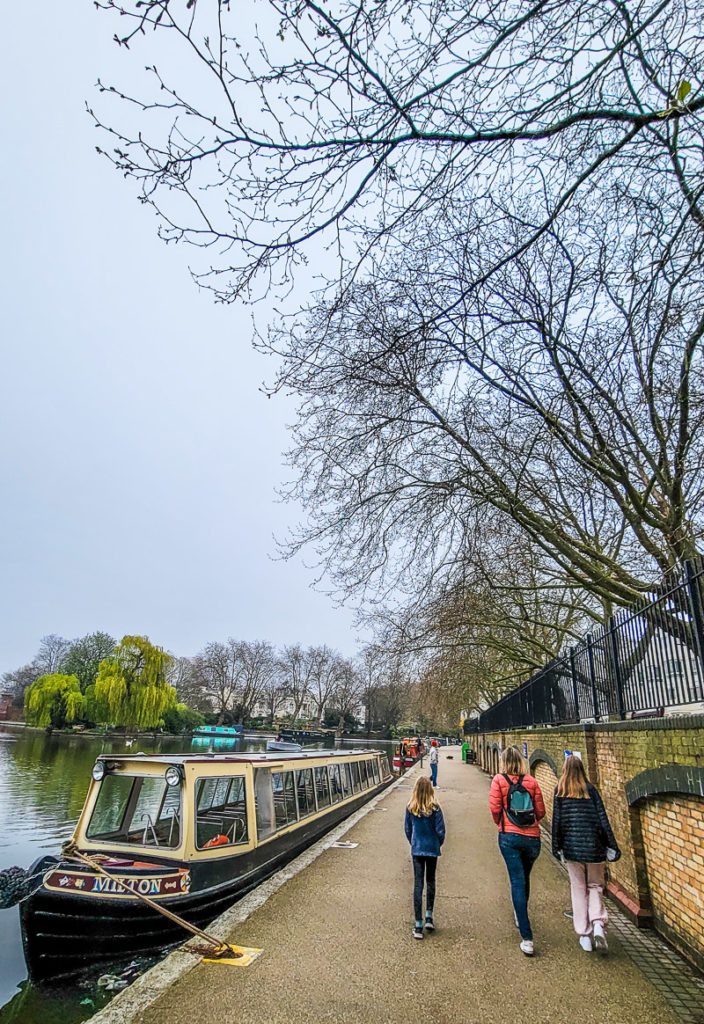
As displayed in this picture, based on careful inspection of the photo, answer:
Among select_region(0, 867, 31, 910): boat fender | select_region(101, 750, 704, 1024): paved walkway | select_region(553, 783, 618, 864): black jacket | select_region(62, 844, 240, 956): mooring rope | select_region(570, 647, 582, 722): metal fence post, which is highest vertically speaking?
select_region(570, 647, 582, 722): metal fence post

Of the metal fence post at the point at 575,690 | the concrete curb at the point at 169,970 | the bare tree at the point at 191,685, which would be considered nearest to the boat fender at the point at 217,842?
the concrete curb at the point at 169,970

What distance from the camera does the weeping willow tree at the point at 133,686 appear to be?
1897 inches

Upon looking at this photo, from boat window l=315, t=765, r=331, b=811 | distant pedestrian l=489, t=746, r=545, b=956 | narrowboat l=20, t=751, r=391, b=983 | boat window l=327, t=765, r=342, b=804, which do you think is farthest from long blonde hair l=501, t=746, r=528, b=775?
boat window l=327, t=765, r=342, b=804

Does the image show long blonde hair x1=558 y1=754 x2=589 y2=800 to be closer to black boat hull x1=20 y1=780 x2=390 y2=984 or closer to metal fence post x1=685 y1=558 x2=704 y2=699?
metal fence post x1=685 y1=558 x2=704 y2=699

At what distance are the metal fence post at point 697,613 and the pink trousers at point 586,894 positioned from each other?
75.3 inches

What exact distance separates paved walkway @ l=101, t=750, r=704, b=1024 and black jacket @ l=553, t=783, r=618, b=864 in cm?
82

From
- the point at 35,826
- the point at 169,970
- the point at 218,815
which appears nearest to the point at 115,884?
the point at 169,970

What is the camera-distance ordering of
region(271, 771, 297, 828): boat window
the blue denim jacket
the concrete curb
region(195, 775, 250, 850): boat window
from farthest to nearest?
region(271, 771, 297, 828): boat window < region(195, 775, 250, 850): boat window < the blue denim jacket < the concrete curb

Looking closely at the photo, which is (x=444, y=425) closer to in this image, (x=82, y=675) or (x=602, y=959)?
(x=602, y=959)

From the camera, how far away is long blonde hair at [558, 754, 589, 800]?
5.30 metres

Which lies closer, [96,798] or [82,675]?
[96,798]

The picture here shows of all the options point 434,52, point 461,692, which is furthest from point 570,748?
point 461,692

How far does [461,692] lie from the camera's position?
98.7 feet

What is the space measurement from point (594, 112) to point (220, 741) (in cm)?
7200
